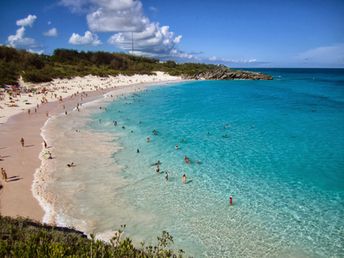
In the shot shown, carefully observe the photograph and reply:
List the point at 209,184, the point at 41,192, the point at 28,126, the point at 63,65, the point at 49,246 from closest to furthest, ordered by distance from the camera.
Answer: the point at 49,246 < the point at 41,192 < the point at 209,184 < the point at 28,126 < the point at 63,65

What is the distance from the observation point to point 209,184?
1848 cm

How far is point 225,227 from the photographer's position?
13.8 m

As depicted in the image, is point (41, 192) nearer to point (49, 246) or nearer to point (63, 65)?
point (49, 246)

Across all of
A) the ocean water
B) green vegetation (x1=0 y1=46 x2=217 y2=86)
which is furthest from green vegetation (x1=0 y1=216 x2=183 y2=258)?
green vegetation (x1=0 y1=46 x2=217 y2=86)

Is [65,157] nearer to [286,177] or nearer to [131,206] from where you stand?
[131,206]

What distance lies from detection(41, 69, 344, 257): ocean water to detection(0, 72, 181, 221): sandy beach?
155 centimetres

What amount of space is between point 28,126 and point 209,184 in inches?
882

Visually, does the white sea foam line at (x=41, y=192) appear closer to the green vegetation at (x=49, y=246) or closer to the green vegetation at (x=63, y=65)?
the green vegetation at (x=49, y=246)

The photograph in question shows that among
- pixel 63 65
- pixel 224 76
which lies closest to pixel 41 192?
pixel 63 65

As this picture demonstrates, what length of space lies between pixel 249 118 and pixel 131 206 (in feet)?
93.8

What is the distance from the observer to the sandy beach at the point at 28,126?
15266mm

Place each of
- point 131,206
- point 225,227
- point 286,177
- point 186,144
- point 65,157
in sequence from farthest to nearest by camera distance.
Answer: point 186,144 < point 65,157 < point 286,177 < point 131,206 < point 225,227

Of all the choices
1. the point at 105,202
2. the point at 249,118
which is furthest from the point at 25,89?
the point at 105,202

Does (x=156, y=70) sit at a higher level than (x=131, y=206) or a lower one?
higher
